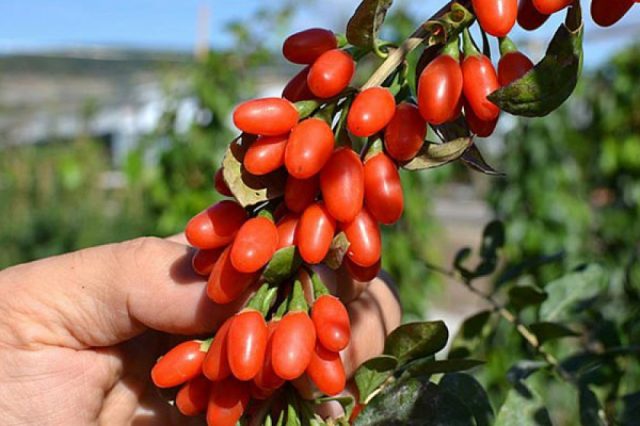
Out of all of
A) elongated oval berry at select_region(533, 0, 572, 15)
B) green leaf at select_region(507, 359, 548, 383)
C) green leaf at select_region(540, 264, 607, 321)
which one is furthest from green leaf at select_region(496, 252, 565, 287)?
elongated oval berry at select_region(533, 0, 572, 15)

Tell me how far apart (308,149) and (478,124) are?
0.11m

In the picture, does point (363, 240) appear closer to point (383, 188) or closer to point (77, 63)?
point (383, 188)

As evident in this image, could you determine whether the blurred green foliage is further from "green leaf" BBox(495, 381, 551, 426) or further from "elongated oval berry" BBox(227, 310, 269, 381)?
"elongated oval berry" BBox(227, 310, 269, 381)

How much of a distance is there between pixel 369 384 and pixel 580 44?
0.28 meters

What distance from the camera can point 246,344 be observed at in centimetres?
53

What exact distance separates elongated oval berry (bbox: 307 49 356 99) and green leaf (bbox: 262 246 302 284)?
4.0 inches

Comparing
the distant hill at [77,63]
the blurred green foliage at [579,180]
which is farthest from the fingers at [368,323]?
the distant hill at [77,63]

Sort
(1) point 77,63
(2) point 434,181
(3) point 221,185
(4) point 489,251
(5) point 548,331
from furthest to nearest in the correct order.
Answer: (1) point 77,63
(2) point 434,181
(4) point 489,251
(5) point 548,331
(3) point 221,185

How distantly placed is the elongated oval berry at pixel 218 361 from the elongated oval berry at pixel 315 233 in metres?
0.07

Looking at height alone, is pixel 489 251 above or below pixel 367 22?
below

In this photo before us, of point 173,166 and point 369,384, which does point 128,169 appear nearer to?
point 173,166

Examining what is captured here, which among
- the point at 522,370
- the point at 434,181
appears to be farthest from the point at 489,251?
the point at 434,181

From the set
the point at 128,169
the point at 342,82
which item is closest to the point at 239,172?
the point at 342,82

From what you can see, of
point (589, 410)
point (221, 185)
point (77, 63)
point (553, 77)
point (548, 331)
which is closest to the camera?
point (553, 77)
